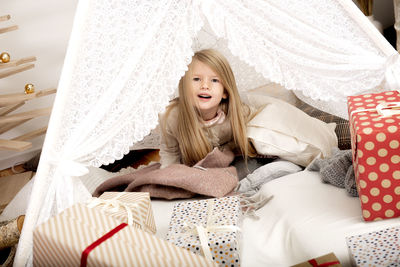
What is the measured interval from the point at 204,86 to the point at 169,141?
34 cm

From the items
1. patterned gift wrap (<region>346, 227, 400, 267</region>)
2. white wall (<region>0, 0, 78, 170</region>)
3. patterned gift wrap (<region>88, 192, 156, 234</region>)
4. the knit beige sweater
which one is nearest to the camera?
patterned gift wrap (<region>346, 227, 400, 267</region>)

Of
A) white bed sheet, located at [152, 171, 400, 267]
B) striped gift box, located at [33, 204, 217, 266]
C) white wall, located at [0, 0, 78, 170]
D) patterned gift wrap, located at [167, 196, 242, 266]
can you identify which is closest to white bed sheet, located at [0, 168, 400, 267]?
white bed sheet, located at [152, 171, 400, 267]

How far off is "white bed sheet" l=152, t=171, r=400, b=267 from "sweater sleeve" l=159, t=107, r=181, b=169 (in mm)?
485

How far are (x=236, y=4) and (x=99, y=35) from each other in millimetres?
441

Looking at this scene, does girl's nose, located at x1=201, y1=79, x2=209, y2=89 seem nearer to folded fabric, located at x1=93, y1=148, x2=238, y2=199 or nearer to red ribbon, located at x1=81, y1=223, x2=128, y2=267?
folded fabric, located at x1=93, y1=148, x2=238, y2=199

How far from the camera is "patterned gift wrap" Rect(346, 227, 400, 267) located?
1006 millimetres

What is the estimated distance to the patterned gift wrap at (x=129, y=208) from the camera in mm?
1269

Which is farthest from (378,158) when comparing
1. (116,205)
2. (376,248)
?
(116,205)

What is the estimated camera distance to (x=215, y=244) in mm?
1171

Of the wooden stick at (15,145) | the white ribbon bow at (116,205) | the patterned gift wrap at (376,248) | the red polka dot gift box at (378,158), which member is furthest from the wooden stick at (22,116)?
the patterned gift wrap at (376,248)

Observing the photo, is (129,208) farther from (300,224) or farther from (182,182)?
(300,224)

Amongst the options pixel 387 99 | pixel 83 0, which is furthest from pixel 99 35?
pixel 387 99

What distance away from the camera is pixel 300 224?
4.35ft

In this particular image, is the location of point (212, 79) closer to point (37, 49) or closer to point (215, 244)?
point (215, 244)
